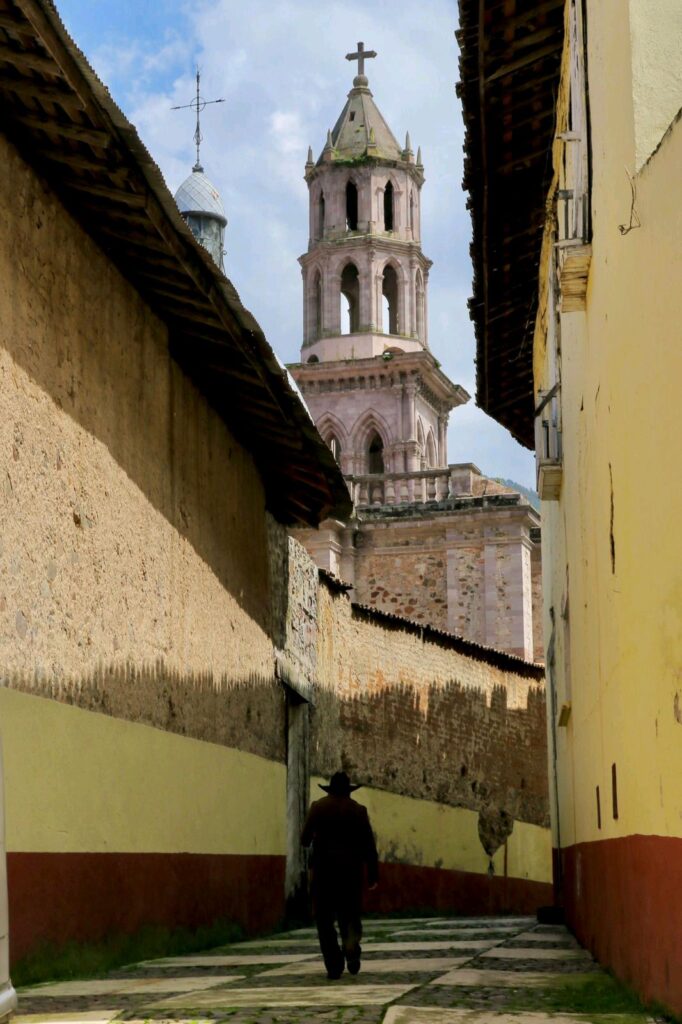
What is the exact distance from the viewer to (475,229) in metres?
15.4

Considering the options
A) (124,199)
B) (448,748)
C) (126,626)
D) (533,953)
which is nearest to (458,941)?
(533,953)

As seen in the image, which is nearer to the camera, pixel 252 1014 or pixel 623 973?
pixel 252 1014

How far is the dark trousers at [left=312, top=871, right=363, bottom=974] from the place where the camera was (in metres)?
9.74

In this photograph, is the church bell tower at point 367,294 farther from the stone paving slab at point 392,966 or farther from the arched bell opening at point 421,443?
the stone paving slab at point 392,966

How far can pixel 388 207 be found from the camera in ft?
170

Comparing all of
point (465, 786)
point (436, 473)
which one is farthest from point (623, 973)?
point (436, 473)

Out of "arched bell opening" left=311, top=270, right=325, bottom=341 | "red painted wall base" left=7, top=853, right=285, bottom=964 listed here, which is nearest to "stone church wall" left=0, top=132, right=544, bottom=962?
"red painted wall base" left=7, top=853, right=285, bottom=964

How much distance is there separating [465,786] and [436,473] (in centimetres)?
1733

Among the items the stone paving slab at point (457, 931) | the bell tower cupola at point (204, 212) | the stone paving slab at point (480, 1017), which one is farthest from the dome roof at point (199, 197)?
the stone paving slab at point (480, 1017)

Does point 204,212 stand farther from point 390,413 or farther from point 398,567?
point 390,413

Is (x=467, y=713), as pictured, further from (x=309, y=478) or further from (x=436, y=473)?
(x=436, y=473)

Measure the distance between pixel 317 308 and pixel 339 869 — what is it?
42.3 m

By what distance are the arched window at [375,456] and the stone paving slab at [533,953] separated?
36822 millimetres

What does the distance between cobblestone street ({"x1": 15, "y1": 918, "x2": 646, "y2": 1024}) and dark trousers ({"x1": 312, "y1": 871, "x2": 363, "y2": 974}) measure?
17 cm
